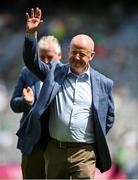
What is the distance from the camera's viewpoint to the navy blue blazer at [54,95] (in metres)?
3.56

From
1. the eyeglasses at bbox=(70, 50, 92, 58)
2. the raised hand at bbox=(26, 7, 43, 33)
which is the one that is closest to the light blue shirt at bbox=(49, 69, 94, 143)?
the eyeglasses at bbox=(70, 50, 92, 58)

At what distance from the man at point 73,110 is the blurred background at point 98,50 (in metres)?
5.20

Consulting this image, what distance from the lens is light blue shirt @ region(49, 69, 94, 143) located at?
358 cm

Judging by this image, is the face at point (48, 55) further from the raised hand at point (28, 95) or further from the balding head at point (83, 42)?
the balding head at point (83, 42)

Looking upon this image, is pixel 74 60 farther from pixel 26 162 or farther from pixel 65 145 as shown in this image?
pixel 26 162

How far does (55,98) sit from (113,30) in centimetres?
992

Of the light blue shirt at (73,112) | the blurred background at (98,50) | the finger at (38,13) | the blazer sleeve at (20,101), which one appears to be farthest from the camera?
the blurred background at (98,50)

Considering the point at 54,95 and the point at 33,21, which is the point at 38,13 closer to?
the point at 33,21

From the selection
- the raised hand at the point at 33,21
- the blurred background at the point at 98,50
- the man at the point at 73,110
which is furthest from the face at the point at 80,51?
the blurred background at the point at 98,50

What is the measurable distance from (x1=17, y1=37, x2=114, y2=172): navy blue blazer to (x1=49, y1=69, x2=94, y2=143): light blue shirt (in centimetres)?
3

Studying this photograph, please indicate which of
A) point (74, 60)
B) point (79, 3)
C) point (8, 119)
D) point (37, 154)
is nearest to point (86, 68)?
point (74, 60)

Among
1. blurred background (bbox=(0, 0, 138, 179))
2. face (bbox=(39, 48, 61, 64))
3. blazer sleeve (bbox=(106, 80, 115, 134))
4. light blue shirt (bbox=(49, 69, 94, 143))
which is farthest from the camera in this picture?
blurred background (bbox=(0, 0, 138, 179))

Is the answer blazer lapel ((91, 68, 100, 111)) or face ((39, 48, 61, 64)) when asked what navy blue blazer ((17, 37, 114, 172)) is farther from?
face ((39, 48, 61, 64))

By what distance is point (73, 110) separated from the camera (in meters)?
→ 3.58
